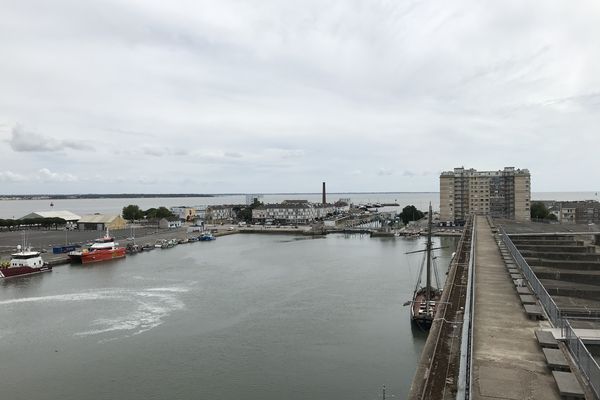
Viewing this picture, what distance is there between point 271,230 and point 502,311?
3603cm

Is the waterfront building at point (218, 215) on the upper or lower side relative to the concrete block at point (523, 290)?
upper

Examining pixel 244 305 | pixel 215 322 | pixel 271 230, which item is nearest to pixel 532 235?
pixel 244 305

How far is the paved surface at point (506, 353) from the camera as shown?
12.2 ft

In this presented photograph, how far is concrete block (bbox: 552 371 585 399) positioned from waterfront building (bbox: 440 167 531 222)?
1643 inches

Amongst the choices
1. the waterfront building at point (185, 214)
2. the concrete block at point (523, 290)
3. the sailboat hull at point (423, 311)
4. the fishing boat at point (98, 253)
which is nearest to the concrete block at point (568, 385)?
the concrete block at point (523, 290)

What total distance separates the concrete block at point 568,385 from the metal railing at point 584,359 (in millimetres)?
117

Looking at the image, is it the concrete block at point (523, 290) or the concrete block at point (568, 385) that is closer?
the concrete block at point (568, 385)

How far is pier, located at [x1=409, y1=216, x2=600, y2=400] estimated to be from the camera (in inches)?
146

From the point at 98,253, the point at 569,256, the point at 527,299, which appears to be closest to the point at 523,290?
the point at 527,299

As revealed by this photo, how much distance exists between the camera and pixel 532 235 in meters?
18.8

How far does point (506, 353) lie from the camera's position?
4.52 m

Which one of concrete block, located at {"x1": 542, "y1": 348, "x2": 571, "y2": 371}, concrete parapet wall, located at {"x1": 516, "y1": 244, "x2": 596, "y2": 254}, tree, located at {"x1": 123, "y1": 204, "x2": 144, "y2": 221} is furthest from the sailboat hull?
tree, located at {"x1": 123, "y1": 204, "x2": 144, "y2": 221}

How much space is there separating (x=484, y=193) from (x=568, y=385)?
43530mm

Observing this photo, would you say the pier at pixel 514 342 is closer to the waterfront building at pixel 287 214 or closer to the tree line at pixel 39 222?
the tree line at pixel 39 222
